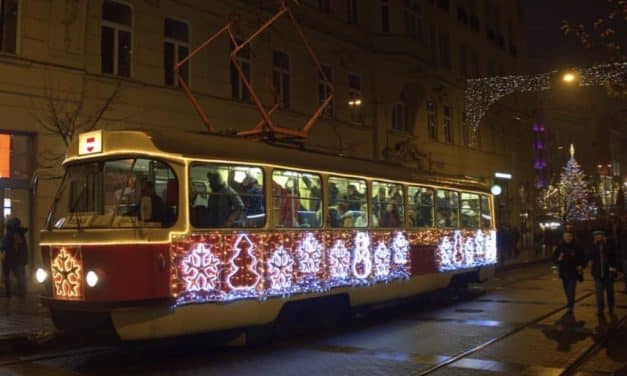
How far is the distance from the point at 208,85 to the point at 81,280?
12.5 meters

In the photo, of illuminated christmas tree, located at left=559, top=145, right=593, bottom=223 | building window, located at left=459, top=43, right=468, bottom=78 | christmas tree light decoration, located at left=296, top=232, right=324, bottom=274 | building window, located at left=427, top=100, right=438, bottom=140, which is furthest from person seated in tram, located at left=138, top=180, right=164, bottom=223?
illuminated christmas tree, located at left=559, top=145, right=593, bottom=223

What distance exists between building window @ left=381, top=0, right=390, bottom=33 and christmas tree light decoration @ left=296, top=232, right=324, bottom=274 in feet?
63.9

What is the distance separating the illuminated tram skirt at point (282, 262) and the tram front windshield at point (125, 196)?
0.51 meters

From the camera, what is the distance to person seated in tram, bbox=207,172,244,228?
858 cm

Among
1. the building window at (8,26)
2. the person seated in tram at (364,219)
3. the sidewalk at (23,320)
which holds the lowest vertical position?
the sidewalk at (23,320)

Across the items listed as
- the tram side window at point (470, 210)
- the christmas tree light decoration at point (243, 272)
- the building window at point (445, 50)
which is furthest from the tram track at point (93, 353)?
the building window at point (445, 50)

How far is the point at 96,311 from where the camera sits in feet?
25.2

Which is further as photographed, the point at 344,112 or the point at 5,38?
the point at 344,112

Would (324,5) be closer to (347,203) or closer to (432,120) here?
(432,120)

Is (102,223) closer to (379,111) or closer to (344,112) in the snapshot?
A: (344,112)

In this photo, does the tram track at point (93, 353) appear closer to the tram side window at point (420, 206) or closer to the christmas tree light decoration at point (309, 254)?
the christmas tree light decoration at point (309, 254)

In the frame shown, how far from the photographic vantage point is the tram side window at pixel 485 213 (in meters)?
16.3

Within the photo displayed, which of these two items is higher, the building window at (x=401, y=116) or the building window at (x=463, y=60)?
the building window at (x=463, y=60)

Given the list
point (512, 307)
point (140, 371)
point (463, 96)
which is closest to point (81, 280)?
point (140, 371)
